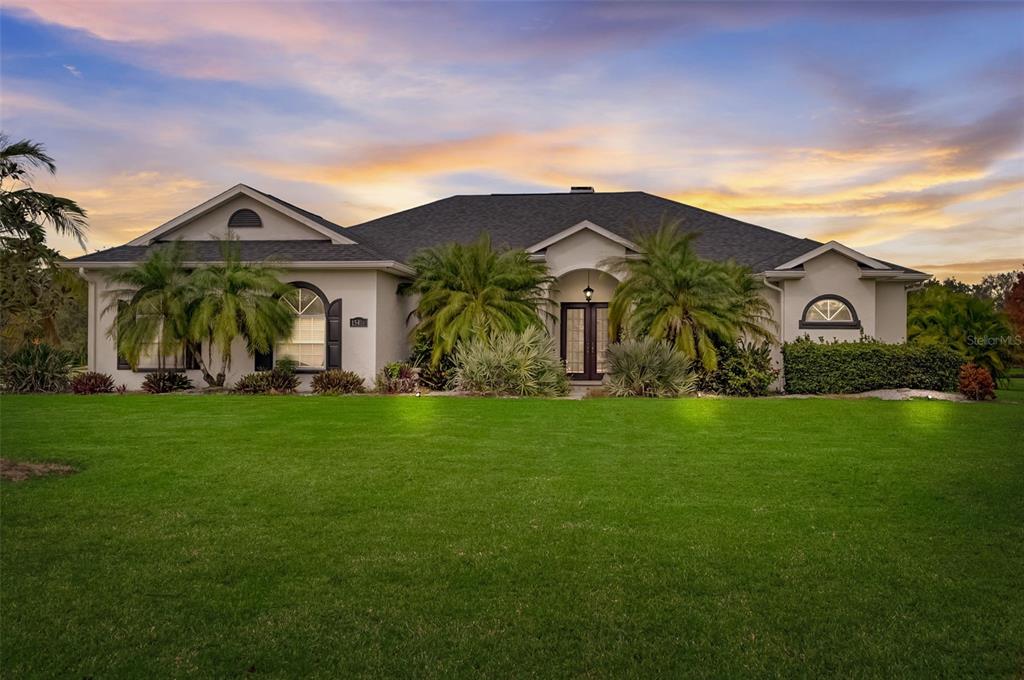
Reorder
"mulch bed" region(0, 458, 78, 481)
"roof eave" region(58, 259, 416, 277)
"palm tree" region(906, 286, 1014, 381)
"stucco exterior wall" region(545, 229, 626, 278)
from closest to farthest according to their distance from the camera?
"mulch bed" region(0, 458, 78, 481)
"roof eave" region(58, 259, 416, 277)
"palm tree" region(906, 286, 1014, 381)
"stucco exterior wall" region(545, 229, 626, 278)

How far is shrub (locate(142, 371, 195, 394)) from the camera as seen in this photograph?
19484 mm

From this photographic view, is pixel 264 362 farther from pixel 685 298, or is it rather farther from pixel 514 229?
pixel 685 298

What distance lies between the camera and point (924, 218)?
21.5 meters

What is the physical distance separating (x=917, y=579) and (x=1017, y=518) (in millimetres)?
2413

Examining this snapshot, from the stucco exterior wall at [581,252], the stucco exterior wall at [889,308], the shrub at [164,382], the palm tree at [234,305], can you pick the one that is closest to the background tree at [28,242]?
the palm tree at [234,305]

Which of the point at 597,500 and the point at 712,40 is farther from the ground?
the point at 712,40

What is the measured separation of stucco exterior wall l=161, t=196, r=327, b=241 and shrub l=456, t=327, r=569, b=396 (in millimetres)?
5985

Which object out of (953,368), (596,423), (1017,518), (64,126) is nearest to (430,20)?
(64,126)

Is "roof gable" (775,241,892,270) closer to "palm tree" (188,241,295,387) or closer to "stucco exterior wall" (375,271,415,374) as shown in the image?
"stucco exterior wall" (375,271,415,374)

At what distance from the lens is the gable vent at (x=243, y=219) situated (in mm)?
21422

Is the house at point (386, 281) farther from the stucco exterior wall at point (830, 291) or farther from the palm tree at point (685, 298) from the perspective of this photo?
the palm tree at point (685, 298)

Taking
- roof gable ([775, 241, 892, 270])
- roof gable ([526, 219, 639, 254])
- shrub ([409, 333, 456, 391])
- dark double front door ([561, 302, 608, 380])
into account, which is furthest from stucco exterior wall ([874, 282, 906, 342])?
shrub ([409, 333, 456, 391])

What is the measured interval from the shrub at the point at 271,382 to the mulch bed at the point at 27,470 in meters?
9.91

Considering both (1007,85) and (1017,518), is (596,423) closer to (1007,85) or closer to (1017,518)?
(1017,518)
